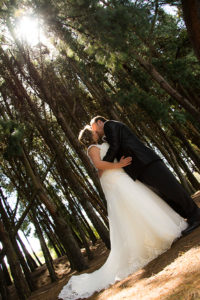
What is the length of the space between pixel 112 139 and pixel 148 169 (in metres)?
0.69

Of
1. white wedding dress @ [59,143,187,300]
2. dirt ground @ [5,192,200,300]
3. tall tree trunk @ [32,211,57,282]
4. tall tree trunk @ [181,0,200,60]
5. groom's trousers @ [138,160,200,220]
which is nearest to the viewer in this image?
dirt ground @ [5,192,200,300]

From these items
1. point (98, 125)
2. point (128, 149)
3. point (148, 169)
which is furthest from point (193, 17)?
point (148, 169)

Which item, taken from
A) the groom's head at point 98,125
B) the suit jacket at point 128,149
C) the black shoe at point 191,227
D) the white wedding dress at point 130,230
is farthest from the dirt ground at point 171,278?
the groom's head at point 98,125

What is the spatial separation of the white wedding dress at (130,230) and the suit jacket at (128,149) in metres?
0.19

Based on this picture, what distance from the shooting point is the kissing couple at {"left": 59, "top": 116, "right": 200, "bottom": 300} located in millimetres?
4090

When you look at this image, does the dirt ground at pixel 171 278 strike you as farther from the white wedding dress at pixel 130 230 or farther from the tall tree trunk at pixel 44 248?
the tall tree trunk at pixel 44 248

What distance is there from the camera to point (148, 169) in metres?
4.36

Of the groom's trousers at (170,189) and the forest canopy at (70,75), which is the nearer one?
the groom's trousers at (170,189)

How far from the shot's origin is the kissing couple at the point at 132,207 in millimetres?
4090

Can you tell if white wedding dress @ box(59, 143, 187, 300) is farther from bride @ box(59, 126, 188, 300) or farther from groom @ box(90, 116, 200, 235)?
groom @ box(90, 116, 200, 235)

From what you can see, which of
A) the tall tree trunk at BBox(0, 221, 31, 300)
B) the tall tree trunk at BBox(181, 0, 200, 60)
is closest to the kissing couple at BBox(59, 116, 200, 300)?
the tall tree trunk at BBox(181, 0, 200, 60)

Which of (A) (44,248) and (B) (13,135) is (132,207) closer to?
(B) (13,135)

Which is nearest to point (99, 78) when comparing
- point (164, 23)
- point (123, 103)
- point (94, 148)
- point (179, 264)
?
point (123, 103)

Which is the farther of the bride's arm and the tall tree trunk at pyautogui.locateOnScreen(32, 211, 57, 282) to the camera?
the tall tree trunk at pyautogui.locateOnScreen(32, 211, 57, 282)
